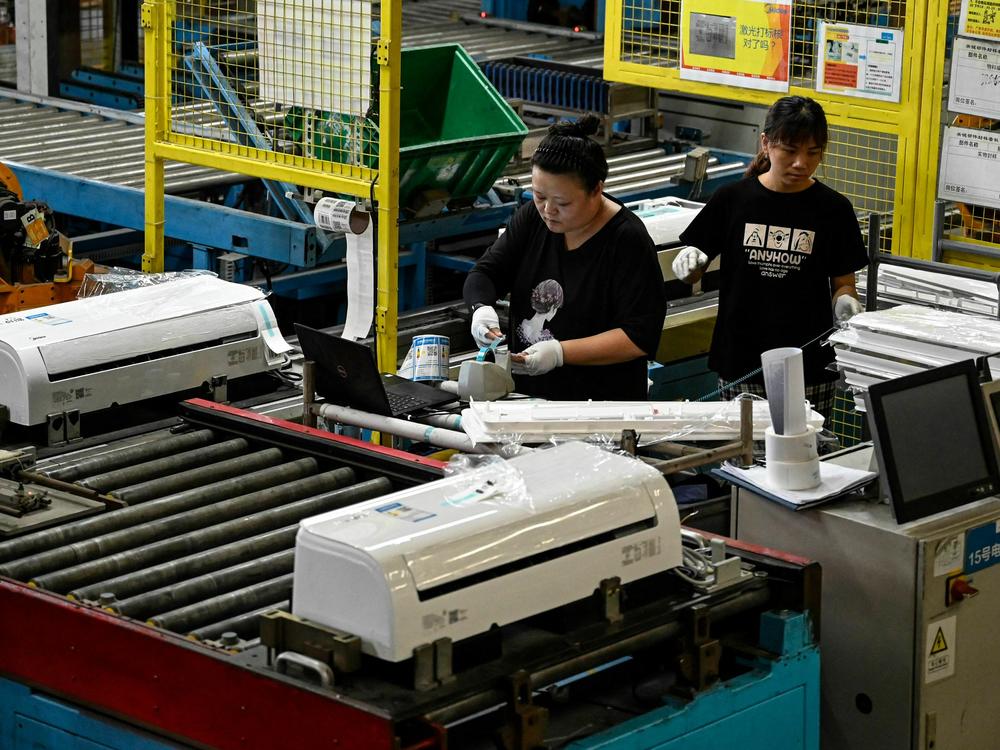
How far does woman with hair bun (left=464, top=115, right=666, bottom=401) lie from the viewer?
3992mm

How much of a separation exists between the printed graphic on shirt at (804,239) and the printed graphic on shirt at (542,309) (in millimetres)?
762

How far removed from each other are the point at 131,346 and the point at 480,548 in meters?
1.85

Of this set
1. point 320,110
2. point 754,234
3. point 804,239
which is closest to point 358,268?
point 320,110

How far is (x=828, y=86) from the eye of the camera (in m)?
5.32

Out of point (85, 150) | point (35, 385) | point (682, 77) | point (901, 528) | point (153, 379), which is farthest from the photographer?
point (85, 150)

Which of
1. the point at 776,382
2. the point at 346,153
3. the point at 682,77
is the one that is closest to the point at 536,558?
the point at 776,382

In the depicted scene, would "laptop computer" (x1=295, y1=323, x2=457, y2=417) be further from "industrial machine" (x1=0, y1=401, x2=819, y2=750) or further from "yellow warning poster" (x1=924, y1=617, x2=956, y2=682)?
"yellow warning poster" (x1=924, y1=617, x2=956, y2=682)

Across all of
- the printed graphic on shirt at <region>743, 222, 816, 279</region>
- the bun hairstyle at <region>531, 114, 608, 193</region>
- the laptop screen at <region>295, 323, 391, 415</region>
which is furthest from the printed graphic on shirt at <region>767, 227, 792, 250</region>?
the laptop screen at <region>295, 323, 391, 415</region>

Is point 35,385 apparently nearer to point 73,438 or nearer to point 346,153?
point 73,438

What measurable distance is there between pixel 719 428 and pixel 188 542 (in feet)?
4.00

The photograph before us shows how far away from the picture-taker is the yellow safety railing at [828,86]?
5164mm

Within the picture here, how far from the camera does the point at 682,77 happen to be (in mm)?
5773

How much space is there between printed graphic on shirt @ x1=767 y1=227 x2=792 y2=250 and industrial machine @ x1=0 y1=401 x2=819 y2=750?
5.50 ft

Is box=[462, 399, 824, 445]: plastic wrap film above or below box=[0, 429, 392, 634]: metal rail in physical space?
above
